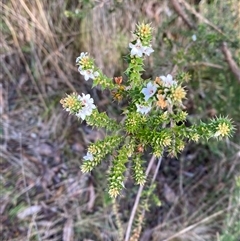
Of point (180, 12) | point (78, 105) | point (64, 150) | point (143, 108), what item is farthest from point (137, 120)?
point (64, 150)

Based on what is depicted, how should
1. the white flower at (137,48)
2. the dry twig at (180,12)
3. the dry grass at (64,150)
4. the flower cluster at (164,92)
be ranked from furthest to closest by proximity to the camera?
the dry grass at (64,150) → the dry twig at (180,12) → the white flower at (137,48) → the flower cluster at (164,92)

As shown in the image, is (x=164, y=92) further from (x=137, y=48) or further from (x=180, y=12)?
(x=180, y=12)

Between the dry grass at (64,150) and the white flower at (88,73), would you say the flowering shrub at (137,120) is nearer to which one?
the white flower at (88,73)

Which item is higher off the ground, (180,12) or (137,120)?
(137,120)

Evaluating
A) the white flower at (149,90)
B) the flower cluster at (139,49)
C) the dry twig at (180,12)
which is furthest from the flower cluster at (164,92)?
the dry twig at (180,12)

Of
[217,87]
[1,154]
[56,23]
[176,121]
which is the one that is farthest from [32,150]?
[176,121]

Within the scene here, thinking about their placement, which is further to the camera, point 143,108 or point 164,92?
point 143,108
